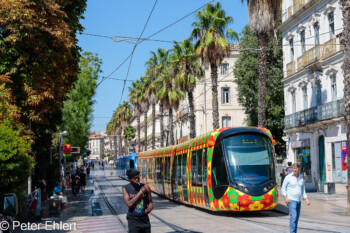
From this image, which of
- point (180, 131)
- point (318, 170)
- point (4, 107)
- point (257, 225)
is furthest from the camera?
point (180, 131)

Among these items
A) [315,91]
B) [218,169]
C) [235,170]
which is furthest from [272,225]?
[315,91]

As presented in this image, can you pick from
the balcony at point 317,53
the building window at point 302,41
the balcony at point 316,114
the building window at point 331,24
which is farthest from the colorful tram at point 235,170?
the building window at point 302,41

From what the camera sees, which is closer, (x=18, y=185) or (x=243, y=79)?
(x=18, y=185)

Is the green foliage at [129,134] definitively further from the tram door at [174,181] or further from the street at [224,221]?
the street at [224,221]

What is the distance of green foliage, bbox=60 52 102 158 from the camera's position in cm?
4359

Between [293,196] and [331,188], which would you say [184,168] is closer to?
[293,196]

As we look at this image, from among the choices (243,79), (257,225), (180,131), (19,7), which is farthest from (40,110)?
(180,131)

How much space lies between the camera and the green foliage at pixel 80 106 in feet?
143

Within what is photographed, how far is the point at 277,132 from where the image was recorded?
47469 millimetres

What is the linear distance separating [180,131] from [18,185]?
57.8 metres

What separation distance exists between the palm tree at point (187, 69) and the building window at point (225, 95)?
64.4 feet

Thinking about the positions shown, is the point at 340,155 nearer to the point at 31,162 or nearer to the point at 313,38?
the point at 313,38

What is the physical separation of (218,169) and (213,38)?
686 inches

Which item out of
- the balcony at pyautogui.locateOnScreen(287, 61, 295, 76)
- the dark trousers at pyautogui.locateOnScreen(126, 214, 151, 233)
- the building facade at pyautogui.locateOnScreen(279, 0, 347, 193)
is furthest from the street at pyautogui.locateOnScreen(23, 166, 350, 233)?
the balcony at pyautogui.locateOnScreen(287, 61, 295, 76)
